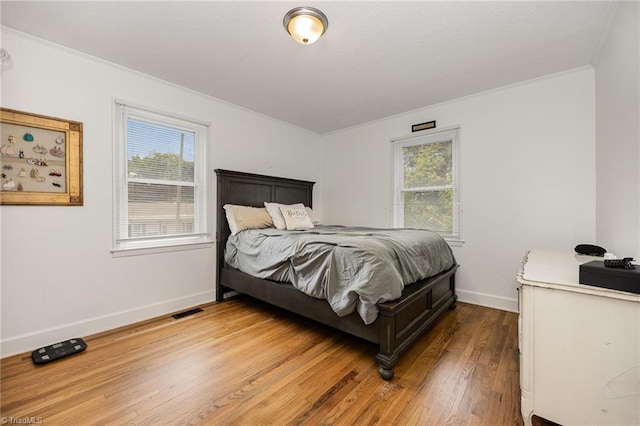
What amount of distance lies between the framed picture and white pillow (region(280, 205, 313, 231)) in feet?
6.53

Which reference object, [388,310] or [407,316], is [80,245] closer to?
[388,310]

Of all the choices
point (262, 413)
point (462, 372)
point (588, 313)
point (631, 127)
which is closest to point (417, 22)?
point (631, 127)

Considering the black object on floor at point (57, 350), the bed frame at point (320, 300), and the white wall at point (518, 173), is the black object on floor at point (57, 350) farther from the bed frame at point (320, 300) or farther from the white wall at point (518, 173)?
the white wall at point (518, 173)

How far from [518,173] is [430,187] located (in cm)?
94

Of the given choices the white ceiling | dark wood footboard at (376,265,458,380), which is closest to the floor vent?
dark wood footboard at (376,265,458,380)

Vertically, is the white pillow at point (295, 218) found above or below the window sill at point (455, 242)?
above

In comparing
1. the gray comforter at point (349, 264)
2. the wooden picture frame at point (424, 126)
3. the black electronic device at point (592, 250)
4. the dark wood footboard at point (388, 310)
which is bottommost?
the dark wood footboard at point (388, 310)

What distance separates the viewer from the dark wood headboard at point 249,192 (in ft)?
10.4

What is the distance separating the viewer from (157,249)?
8.84 feet

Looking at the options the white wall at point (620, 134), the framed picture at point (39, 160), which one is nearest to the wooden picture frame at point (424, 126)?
the white wall at point (620, 134)

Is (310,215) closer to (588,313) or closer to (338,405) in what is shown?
(338,405)

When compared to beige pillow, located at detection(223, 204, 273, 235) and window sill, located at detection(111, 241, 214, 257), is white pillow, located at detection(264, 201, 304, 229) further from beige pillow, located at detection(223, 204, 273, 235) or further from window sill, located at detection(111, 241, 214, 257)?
window sill, located at detection(111, 241, 214, 257)

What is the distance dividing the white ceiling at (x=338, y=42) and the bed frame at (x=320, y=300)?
47.6 inches

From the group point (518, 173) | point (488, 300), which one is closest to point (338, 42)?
point (518, 173)
